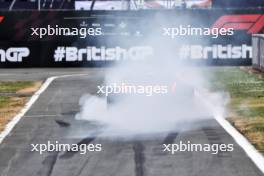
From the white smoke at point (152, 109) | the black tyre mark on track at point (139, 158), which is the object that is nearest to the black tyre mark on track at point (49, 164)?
the black tyre mark on track at point (139, 158)

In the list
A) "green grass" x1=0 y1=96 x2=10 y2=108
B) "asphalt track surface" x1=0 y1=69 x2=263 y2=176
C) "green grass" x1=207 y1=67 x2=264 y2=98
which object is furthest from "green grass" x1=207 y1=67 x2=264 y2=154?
"green grass" x1=0 y1=96 x2=10 y2=108

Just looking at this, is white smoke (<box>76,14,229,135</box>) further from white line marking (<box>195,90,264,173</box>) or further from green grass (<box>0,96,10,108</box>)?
green grass (<box>0,96,10,108</box>)

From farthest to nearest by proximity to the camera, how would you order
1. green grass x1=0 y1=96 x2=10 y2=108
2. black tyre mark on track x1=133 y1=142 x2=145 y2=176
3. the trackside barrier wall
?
the trackside barrier wall → green grass x1=0 y1=96 x2=10 y2=108 → black tyre mark on track x1=133 y1=142 x2=145 y2=176

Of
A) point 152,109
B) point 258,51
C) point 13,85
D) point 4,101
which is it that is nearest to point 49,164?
point 152,109

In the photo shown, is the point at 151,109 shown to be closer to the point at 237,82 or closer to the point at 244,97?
the point at 244,97

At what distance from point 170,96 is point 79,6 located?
24919mm

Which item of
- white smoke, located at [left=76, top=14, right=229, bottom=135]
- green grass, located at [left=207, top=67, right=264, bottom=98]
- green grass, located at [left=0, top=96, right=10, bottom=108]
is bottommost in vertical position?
green grass, located at [left=207, top=67, right=264, bottom=98]

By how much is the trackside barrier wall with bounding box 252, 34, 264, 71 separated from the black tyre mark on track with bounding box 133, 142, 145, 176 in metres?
14.8

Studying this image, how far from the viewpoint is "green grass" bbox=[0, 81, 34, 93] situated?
885 inches

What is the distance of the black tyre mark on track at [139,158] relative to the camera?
10336 millimetres

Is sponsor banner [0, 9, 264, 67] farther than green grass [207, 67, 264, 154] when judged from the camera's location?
Yes

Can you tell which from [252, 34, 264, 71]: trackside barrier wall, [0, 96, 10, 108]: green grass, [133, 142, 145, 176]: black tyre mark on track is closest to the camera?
[133, 142, 145, 176]: black tyre mark on track

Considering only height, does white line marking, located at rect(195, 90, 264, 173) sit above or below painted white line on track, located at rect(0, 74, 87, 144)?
above

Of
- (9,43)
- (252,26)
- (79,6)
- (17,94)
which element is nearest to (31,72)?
(9,43)
